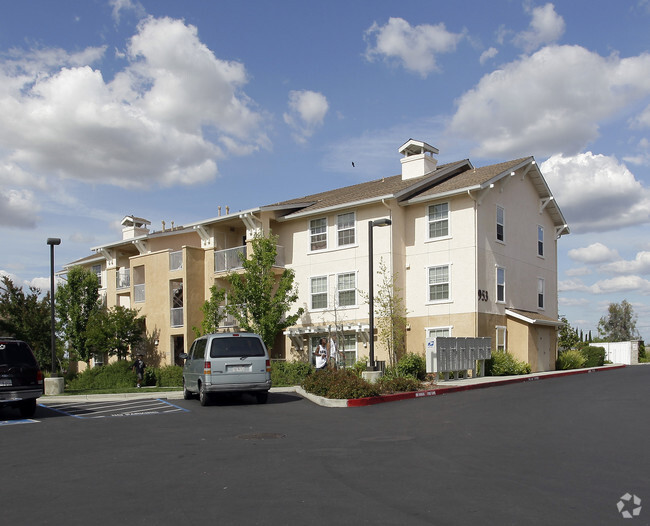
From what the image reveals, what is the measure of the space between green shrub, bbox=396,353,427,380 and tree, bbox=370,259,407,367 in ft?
10.3

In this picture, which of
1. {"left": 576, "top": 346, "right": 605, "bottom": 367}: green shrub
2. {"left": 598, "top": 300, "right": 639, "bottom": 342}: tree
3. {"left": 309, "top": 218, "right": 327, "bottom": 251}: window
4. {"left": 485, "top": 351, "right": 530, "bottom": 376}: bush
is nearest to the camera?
{"left": 485, "top": 351, "right": 530, "bottom": 376}: bush

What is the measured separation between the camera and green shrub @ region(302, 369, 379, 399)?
1703 cm

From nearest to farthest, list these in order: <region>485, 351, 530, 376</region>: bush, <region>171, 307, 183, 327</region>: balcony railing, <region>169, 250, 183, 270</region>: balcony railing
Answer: <region>485, 351, 530, 376</region>: bush → <region>171, 307, 183, 327</region>: balcony railing → <region>169, 250, 183, 270</region>: balcony railing

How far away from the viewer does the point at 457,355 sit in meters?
24.4

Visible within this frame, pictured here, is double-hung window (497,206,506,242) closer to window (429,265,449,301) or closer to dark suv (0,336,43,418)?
window (429,265,449,301)

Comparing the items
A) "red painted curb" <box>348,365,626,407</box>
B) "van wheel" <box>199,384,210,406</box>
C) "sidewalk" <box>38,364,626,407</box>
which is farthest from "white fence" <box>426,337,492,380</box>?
"van wheel" <box>199,384,210,406</box>

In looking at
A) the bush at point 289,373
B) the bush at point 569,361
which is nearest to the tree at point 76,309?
the bush at point 289,373

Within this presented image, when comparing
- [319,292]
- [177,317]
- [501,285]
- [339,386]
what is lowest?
[339,386]

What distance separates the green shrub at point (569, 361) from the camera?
32.9 meters

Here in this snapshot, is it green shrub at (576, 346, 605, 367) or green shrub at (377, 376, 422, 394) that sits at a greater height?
green shrub at (377, 376, 422, 394)

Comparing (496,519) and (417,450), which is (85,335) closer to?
(417,450)

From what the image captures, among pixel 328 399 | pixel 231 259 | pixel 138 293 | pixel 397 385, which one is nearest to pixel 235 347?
pixel 328 399

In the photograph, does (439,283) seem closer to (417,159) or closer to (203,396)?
(417,159)

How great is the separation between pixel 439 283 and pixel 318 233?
6.29 meters
